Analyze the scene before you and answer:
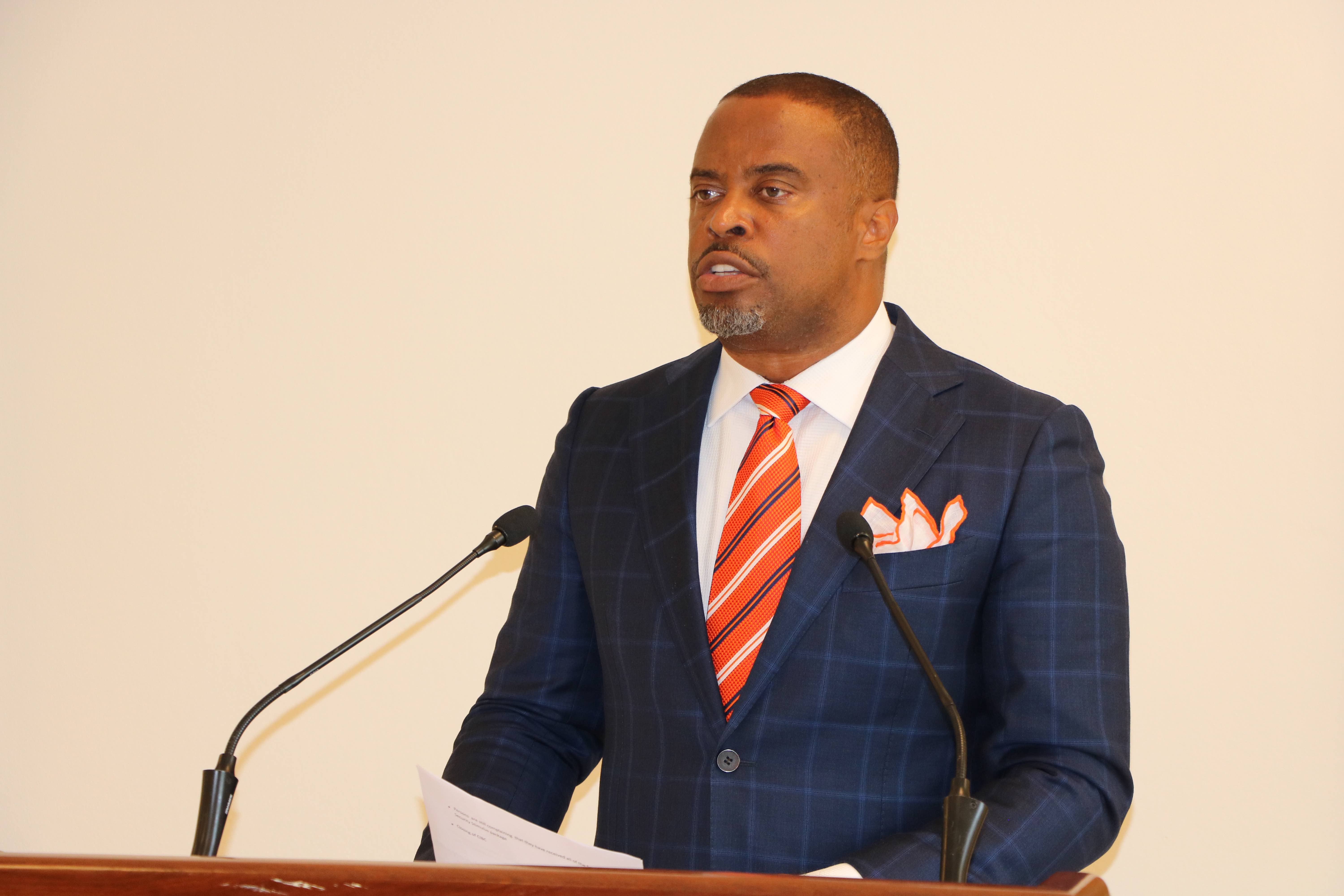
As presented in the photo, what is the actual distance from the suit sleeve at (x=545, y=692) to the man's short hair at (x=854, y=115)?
0.68 m

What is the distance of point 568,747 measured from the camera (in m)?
1.95

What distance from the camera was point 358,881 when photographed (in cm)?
98

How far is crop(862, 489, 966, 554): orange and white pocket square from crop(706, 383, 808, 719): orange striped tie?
4.8 inches

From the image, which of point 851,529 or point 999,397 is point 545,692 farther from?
point 999,397

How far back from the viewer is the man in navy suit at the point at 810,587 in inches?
65.3

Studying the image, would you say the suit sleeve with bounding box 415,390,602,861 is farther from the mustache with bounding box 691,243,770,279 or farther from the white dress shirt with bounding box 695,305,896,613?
the mustache with bounding box 691,243,770,279

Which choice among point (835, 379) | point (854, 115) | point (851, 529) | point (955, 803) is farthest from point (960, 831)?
point (854, 115)

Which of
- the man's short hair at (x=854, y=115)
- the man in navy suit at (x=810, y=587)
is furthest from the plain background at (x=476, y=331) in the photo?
the man in navy suit at (x=810, y=587)

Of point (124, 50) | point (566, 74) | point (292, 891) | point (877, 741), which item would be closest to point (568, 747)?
point (877, 741)

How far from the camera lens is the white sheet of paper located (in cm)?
120

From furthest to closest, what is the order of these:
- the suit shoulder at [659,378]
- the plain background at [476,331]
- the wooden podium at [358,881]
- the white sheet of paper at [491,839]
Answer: the plain background at [476,331], the suit shoulder at [659,378], the white sheet of paper at [491,839], the wooden podium at [358,881]

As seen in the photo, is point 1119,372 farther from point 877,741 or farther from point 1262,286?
point 877,741

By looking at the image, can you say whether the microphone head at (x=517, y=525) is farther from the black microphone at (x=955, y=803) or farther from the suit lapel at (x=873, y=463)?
the black microphone at (x=955, y=803)

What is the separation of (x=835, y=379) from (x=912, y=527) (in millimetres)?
309
